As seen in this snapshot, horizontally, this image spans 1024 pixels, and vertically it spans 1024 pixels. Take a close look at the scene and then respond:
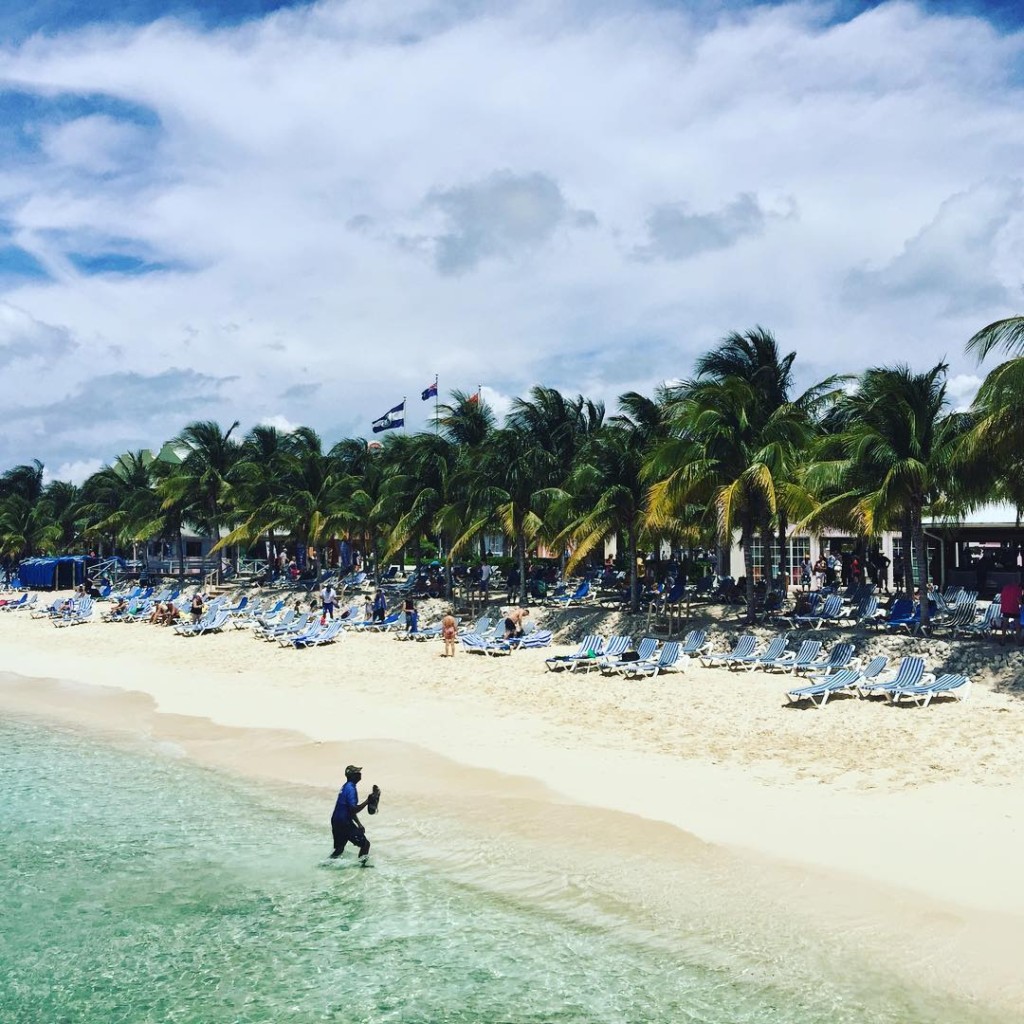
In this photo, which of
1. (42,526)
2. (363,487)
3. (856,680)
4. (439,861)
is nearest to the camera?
(439,861)

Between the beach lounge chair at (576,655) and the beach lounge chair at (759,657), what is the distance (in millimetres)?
2759

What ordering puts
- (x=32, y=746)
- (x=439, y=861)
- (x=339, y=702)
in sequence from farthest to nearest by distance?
(x=339, y=702)
(x=32, y=746)
(x=439, y=861)

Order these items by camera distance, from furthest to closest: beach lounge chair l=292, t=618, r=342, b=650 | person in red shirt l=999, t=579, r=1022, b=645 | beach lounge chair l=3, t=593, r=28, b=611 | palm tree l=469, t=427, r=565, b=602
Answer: beach lounge chair l=3, t=593, r=28, b=611 → palm tree l=469, t=427, r=565, b=602 → beach lounge chair l=292, t=618, r=342, b=650 → person in red shirt l=999, t=579, r=1022, b=645

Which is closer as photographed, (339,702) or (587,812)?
(587,812)

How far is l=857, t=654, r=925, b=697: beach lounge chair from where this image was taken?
51.0 feet

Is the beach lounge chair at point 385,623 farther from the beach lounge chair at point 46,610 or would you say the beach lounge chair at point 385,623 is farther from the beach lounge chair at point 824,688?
the beach lounge chair at point 46,610

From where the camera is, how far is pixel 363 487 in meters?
36.1

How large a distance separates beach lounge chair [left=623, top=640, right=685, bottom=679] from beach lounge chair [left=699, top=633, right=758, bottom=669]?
2.31 feet

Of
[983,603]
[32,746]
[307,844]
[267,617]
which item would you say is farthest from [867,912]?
[267,617]

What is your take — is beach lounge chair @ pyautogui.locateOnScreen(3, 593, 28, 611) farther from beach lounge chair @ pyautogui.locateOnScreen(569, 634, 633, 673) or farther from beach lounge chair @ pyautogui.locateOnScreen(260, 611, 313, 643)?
beach lounge chair @ pyautogui.locateOnScreen(569, 634, 633, 673)

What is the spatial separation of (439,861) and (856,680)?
8.54m

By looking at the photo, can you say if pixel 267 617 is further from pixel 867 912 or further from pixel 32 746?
pixel 867 912

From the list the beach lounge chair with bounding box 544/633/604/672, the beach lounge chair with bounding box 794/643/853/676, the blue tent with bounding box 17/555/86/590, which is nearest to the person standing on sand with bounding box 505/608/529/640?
the beach lounge chair with bounding box 544/633/604/672

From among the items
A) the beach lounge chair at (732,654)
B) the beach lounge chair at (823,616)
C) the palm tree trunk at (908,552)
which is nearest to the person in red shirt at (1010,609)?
the palm tree trunk at (908,552)
